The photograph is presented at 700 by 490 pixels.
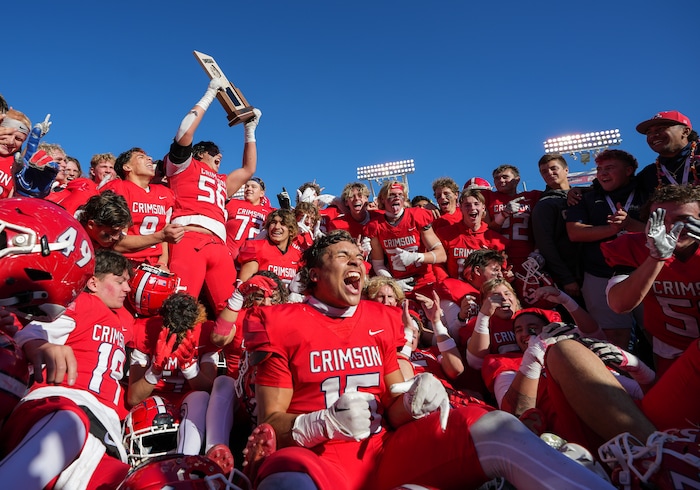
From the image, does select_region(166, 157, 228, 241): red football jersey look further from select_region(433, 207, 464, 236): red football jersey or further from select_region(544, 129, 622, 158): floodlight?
select_region(544, 129, 622, 158): floodlight

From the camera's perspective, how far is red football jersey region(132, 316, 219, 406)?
3.76 meters

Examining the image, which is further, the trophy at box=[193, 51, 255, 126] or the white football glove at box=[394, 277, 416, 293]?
the white football glove at box=[394, 277, 416, 293]

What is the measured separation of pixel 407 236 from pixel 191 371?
3.46 m

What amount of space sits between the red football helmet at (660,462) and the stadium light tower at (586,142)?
24.8m

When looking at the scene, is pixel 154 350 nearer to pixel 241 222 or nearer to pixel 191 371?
pixel 191 371

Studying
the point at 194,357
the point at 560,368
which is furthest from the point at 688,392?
the point at 194,357

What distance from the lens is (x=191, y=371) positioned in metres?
3.65

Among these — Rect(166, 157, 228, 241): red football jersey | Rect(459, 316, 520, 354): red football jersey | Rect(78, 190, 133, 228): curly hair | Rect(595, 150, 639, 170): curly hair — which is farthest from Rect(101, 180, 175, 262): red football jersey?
Rect(595, 150, 639, 170): curly hair

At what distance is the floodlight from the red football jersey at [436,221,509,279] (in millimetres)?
21453

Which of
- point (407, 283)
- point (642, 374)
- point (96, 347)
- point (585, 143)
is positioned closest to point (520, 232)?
point (407, 283)

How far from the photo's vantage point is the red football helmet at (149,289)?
3.99 metres

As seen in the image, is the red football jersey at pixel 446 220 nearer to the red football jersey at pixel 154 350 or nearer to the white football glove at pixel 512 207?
the white football glove at pixel 512 207

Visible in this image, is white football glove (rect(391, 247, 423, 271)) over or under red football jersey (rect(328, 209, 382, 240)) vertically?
under

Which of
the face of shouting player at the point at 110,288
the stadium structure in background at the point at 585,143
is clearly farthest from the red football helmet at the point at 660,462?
the stadium structure in background at the point at 585,143
